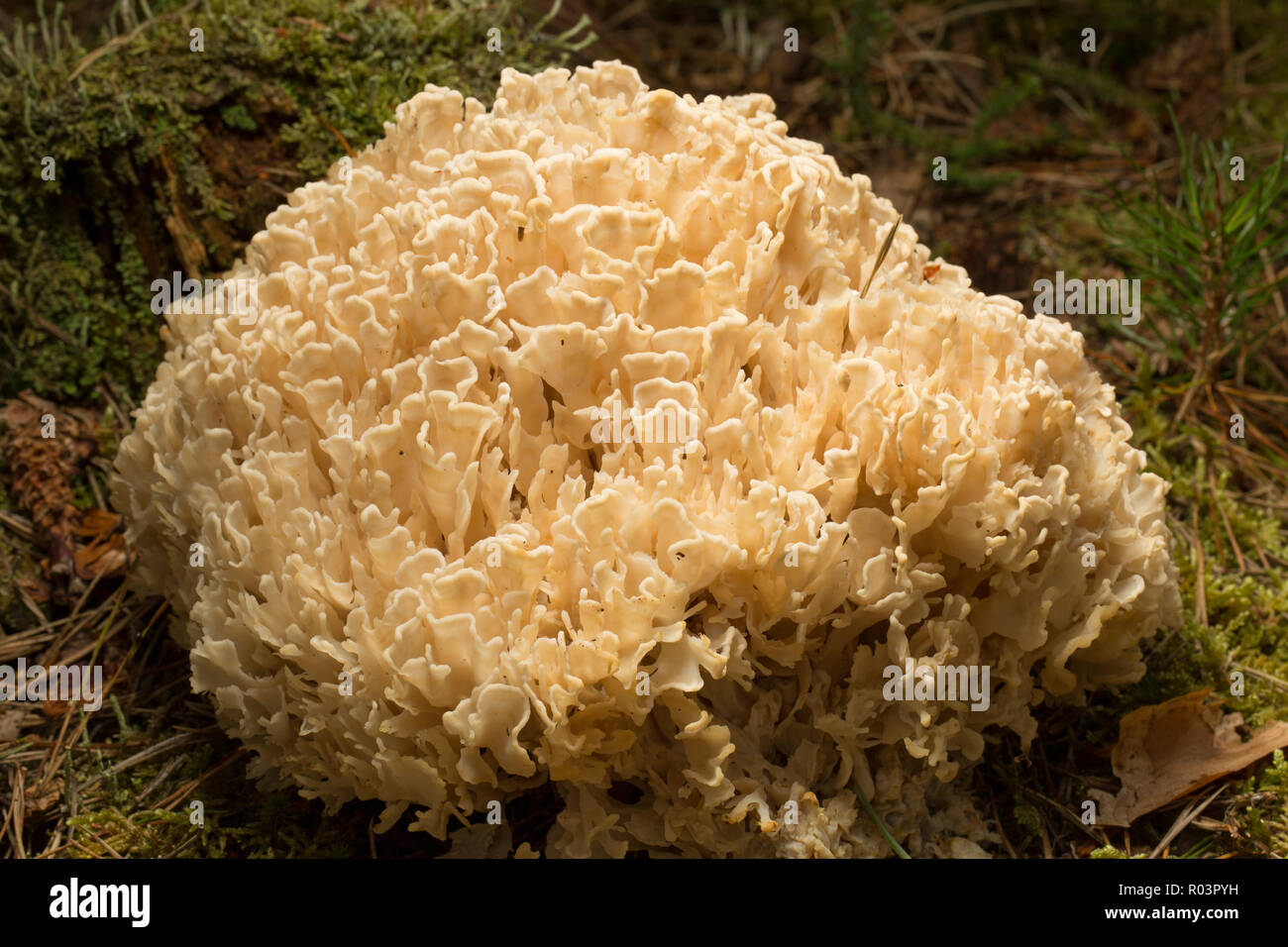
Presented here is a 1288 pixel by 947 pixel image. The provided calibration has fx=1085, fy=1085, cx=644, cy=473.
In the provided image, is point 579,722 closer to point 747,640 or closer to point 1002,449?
point 747,640

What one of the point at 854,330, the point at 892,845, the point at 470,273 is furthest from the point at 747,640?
the point at 470,273

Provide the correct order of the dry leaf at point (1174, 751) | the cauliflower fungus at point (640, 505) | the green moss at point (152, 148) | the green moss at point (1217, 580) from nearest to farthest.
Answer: the cauliflower fungus at point (640, 505), the dry leaf at point (1174, 751), the green moss at point (1217, 580), the green moss at point (152, 148)

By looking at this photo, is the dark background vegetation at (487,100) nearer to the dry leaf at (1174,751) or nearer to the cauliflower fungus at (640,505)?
the dry leaf at (1174,751)

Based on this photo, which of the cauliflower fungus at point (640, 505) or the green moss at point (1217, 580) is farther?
the green moss at point (1217, 580)

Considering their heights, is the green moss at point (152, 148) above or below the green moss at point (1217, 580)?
above

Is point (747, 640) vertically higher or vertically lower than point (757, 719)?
higher

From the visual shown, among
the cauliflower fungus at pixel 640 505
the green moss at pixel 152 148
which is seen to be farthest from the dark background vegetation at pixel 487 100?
the cauliflower fungus at pixel 640 505
